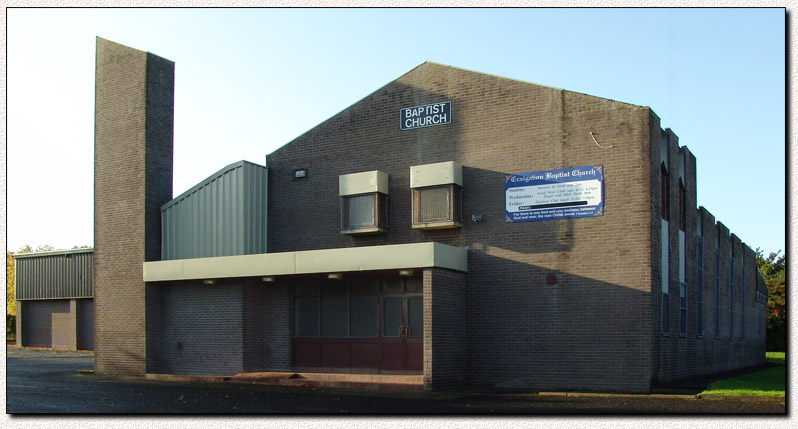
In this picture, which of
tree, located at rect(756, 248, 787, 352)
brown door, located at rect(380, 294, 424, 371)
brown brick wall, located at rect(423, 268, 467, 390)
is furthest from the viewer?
tree, located at rect(756, 248, 787, 352)

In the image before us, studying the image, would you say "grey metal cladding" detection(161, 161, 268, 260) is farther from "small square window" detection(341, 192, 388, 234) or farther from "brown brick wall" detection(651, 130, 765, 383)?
"brown brick wall" detection(651, 130, 765, 383)

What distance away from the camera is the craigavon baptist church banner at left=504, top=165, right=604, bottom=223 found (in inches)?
747

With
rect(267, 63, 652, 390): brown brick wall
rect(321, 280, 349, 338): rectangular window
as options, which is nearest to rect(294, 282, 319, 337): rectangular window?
rect(321, 280, 349, 338): rectangular window

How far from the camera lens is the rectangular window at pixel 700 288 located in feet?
79.5

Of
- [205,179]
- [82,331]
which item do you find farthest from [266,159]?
[82,331]

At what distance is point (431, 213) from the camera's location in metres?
20.7

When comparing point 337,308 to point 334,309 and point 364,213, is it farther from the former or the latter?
point 364,213

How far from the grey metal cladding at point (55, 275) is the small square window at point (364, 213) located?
720 inches

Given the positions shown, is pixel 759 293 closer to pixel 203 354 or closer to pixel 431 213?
pixel 431 213

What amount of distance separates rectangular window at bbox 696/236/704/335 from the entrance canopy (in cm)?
835

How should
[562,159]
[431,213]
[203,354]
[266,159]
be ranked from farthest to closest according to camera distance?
[266,159] → [203,354] → [431,213] → [562,159]

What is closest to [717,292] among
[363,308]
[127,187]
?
[363,308]

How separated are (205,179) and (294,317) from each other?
15.7ft

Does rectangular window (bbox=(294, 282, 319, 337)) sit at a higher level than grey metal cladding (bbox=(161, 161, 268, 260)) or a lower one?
lower
